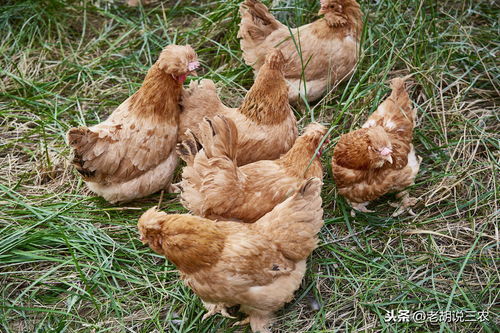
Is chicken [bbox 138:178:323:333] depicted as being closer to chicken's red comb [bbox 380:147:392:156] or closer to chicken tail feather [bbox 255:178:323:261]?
chicken tail feather [bbox 255:178:323:261]

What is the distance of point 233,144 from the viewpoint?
389cm

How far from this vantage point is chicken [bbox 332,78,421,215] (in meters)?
4.20

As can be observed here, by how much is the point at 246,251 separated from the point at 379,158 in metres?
1.39

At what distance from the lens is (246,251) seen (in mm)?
3496

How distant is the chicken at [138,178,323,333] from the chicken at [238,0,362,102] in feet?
5.97

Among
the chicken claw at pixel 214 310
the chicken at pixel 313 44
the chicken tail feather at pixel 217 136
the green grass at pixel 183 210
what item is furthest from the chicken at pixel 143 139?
the chicken claw at pixel 214 310

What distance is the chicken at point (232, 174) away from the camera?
380 cm

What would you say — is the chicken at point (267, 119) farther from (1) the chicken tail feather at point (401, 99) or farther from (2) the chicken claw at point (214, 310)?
(2) the chicken claw at point (214, 310)

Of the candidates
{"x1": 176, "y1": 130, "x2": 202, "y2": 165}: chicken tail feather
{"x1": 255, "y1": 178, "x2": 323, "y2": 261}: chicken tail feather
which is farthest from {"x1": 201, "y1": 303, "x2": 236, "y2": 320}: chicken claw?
{"x1": 176, "y1": 130, "x2": 202, "y2": 165}: chicken tail feather

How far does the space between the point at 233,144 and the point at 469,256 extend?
186 cm

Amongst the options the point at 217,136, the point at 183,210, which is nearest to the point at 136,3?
the point at 183,210

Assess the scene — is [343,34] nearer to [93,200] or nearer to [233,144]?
[233,144]

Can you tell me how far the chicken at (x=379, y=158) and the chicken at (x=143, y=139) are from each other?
1453 millimetres

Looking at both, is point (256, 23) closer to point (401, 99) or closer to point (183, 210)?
point (401, 99)
